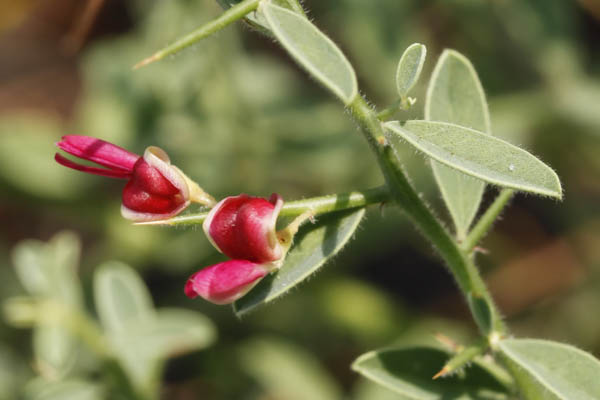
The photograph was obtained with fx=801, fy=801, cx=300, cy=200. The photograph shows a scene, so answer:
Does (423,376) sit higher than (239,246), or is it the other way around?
(239,246)

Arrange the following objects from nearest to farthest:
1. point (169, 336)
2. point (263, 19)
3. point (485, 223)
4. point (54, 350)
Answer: point (263, 19), point (485, 223), point (54, 350), point (169, 336)

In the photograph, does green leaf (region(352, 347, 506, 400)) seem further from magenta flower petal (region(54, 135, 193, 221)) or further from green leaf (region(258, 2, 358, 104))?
green leaf (region(258, 2, 358, 104))

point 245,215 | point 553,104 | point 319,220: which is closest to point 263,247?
point 245,215

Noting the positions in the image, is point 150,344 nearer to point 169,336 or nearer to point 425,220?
point 169,336

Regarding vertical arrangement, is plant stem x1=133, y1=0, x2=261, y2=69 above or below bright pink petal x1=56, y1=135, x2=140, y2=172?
above

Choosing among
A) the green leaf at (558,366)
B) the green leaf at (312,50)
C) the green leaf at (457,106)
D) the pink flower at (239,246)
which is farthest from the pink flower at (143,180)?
the green leaf at (558,366)

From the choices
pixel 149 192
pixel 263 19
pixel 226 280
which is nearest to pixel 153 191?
pixel 149 192

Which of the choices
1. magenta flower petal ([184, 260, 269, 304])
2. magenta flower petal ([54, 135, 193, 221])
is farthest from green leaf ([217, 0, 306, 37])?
magenta flower petal ([184, 260, 269, 304])
